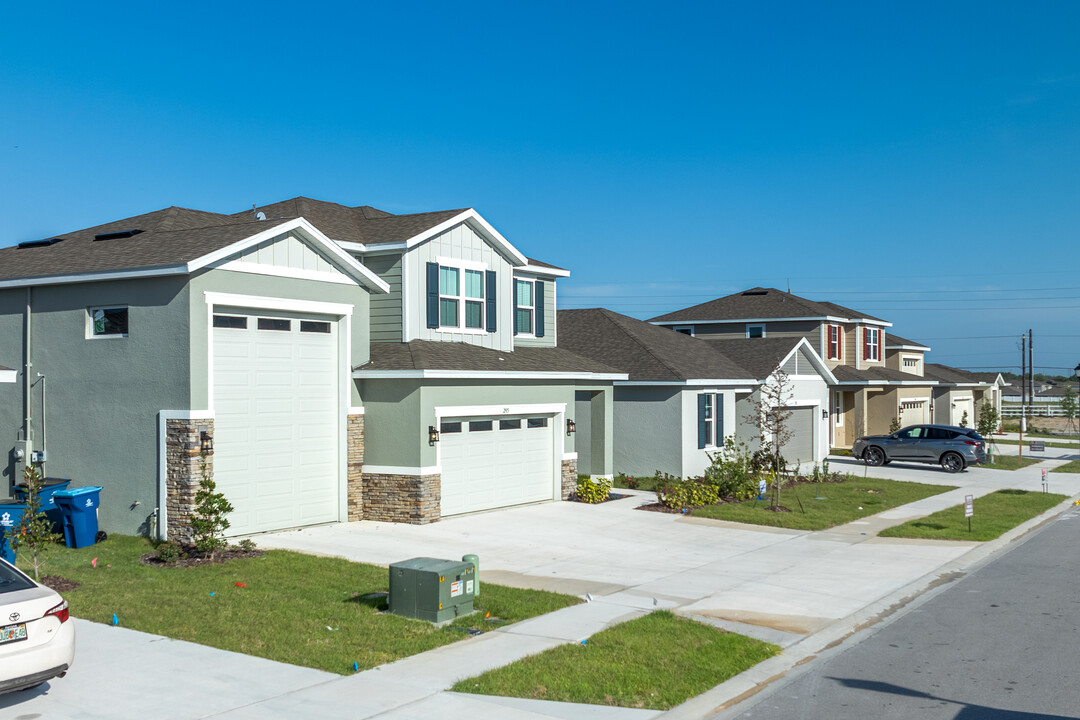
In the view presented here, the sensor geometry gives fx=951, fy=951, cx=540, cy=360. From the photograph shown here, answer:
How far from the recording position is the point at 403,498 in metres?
19.0

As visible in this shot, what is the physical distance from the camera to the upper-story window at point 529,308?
25.5 metres

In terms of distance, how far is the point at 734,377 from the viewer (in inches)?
1160

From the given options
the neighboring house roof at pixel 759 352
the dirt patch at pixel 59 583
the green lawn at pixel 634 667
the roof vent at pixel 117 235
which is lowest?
the green lawn at pixel 634 667

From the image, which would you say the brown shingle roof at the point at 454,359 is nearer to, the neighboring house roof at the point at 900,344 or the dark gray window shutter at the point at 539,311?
the dark gray window shutter at the point at 539,311

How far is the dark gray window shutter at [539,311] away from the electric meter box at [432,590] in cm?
1487

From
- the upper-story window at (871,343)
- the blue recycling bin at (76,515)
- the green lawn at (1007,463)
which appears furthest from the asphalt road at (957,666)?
the upper-story window at (871,343)

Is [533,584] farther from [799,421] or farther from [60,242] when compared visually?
[799,421]

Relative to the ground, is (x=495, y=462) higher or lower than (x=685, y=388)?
lower

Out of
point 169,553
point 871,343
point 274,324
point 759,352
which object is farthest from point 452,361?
point 871,343

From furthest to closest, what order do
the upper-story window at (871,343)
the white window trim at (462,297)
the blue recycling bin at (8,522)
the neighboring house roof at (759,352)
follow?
the upper-story window at (871,343)
the neighboring house roof at (759,352)
the white window trim at (462,297)
the blue recycling bin at (8,522)

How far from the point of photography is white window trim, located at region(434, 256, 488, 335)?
21.8 m

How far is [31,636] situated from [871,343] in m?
45.4

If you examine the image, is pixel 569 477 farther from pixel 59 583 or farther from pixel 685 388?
pixel 59 583

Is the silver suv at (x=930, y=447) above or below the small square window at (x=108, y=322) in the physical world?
below
